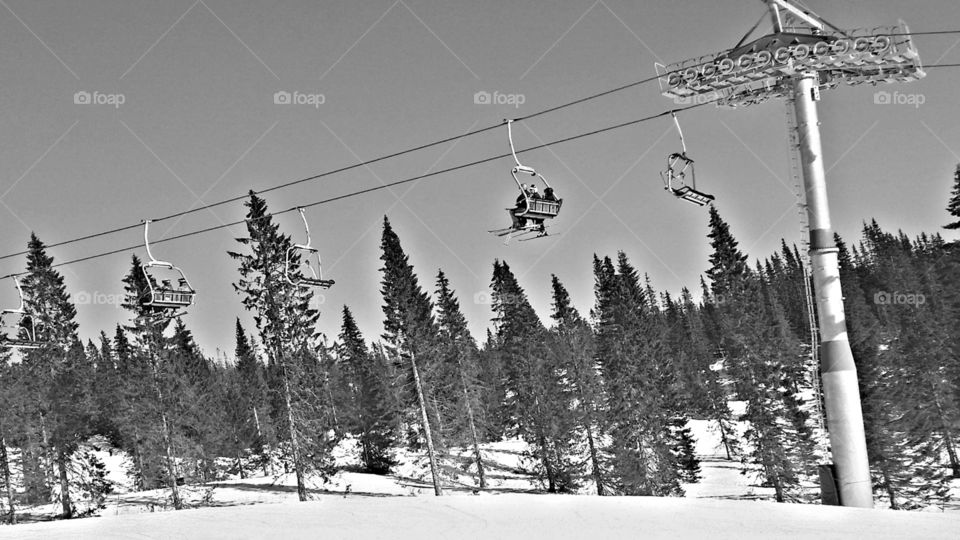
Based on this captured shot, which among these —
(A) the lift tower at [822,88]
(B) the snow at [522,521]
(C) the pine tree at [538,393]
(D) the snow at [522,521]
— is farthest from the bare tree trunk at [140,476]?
(A) the lift tower at [822,88]

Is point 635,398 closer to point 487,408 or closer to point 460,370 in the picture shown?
point 460,370

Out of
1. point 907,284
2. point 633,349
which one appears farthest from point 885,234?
point 633,349

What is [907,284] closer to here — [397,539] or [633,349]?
[633,349]

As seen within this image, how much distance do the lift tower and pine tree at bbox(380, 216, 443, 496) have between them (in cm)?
3328

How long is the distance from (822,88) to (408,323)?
116 feet

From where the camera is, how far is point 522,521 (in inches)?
555

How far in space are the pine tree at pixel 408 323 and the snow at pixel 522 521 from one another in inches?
1223

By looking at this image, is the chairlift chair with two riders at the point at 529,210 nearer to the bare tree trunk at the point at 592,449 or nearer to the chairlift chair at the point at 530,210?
the chairlift chair at the point at 530,210

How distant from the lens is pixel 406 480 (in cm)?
5881

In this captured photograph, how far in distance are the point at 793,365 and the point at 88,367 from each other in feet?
221

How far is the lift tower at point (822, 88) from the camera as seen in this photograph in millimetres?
16094

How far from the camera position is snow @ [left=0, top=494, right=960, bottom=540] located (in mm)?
12688

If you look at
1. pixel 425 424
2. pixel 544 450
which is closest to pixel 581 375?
pixel 544 450

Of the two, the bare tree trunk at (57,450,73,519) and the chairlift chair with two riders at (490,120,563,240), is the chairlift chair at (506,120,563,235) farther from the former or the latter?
the bare tree trunk at (57,450,73,519)
